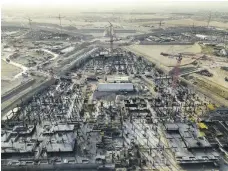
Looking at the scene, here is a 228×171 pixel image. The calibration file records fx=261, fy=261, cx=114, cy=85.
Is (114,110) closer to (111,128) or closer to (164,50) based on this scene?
(111,128)

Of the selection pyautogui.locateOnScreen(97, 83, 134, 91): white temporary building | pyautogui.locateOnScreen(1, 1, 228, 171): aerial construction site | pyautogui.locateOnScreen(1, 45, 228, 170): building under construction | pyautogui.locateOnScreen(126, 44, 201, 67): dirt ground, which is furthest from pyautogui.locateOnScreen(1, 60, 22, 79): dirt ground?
pyautogui.locateOnScreen(126, 44, 201, 67): dirt ground

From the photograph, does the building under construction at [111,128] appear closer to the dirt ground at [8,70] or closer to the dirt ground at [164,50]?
the dirt ground at [8,70]

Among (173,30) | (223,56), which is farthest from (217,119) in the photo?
(173,30)

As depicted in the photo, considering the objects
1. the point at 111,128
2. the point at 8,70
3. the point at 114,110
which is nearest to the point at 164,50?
the point at 114,110

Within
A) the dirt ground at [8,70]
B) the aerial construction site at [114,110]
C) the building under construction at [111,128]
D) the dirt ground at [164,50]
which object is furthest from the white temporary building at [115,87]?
the dirt ground at [8,70]

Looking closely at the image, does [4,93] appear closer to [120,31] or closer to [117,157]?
[117,157]

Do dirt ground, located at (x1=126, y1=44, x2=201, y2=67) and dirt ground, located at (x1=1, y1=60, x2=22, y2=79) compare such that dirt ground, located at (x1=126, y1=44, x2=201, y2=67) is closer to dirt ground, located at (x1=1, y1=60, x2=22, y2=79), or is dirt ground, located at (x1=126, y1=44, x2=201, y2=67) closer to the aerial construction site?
the aerial construction site

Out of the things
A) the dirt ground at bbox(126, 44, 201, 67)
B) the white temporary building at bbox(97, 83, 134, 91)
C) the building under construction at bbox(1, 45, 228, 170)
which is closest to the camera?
the building under construction at bbox(1, 45, 228, 170)
